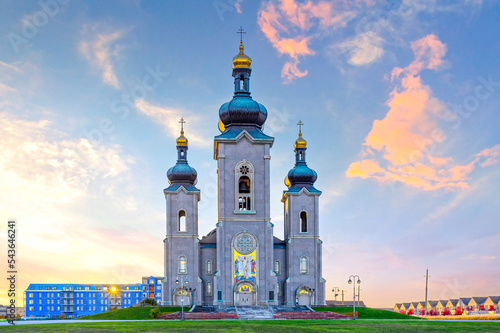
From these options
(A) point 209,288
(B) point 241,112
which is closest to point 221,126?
(B) point 241,112

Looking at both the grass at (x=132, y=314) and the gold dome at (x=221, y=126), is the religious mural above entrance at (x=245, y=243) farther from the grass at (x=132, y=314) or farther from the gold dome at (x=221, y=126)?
the gold dome at (x=221, y=126)

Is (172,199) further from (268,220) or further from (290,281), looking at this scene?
(290,281)

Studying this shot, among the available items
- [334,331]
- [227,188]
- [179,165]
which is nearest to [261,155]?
[227,188]

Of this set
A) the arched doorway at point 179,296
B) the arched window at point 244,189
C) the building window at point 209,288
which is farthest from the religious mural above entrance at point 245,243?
the arched doorway at point 179,296

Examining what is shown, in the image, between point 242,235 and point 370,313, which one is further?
point 242,235

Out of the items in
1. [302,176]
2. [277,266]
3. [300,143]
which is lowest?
[277,266]

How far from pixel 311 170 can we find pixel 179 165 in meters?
14.9

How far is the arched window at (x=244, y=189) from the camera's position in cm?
6500

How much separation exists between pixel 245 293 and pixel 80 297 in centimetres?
9533

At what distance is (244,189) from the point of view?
6644 centimetres

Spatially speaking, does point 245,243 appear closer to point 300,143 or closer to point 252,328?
point 300,143

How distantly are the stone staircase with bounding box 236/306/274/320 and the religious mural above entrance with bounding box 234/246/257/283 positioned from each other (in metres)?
3.67

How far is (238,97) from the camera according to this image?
2665 inches

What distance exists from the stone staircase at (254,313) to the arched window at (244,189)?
400 inches
